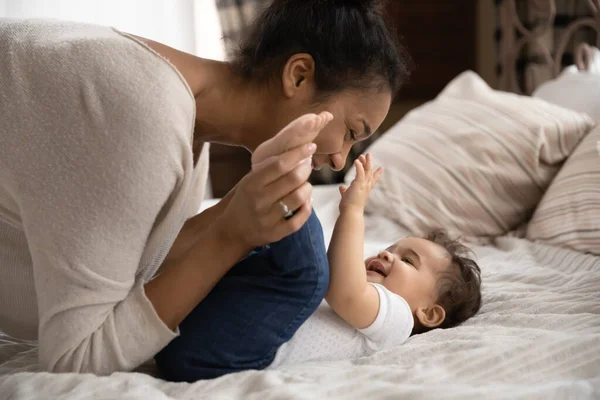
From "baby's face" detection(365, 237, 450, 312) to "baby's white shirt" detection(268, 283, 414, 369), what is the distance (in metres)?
0.08

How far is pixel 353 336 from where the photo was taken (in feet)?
4.00

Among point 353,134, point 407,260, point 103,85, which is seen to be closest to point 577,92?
point 407,260

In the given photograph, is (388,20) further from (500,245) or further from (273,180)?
(500,245)

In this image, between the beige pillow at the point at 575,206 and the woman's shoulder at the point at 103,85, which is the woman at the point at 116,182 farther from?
the beige pillow at the point at 575,206

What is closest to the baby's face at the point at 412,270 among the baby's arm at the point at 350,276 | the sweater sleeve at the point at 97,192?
the baby's arm at the point at 350,276

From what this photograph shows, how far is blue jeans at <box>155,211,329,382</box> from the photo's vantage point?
1.09 metres

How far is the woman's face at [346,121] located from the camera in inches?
47.5

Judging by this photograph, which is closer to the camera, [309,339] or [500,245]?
[309,339]

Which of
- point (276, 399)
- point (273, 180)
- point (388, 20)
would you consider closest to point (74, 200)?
point (273, 180)

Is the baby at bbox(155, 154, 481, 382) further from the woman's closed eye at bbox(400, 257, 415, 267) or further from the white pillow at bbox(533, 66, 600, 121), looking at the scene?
the white pillow at bbox(533, 66, 600, 121)

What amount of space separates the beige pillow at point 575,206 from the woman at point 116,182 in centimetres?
88

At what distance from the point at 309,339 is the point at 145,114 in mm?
443

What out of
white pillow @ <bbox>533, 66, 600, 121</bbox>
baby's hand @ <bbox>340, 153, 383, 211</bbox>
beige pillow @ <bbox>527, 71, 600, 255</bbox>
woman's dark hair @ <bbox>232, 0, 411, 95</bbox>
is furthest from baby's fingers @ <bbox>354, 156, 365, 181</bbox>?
white pillow @ <bbox>533, 66, 600, 121</bbox>

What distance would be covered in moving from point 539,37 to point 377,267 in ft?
6.15
